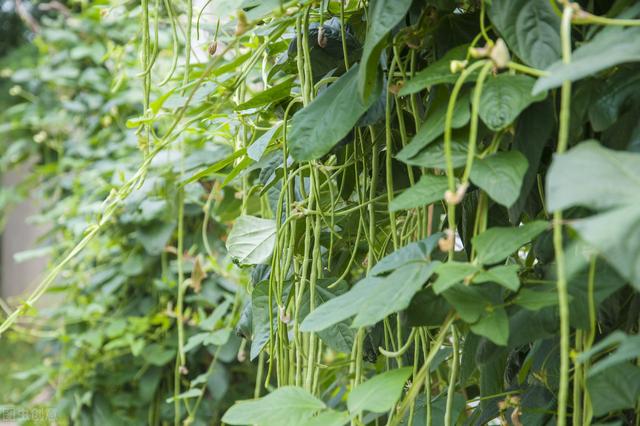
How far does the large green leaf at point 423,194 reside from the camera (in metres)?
0.45

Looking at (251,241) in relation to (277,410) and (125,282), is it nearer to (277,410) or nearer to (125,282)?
(277,410)

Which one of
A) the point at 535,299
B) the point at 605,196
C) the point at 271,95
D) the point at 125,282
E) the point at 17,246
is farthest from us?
the point at 17,246

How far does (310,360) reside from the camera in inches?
24.1

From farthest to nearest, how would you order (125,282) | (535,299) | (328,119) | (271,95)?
(125,282) → (271,95) → (328,119) → (535,299)

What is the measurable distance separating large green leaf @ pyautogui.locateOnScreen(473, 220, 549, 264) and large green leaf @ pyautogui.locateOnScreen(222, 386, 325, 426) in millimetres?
162

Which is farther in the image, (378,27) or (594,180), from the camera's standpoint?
(378,27)

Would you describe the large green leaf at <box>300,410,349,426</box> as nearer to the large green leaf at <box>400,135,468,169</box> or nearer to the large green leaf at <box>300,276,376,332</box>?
the large green leaf at <box>300,276,376,332</box>

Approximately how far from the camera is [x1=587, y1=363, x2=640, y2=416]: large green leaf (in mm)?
427

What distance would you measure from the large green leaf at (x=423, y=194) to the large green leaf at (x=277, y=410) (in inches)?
6.1

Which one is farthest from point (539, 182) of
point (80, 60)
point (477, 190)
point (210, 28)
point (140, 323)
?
point (80, 60)

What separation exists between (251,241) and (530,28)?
356 mm

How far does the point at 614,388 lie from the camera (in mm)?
434

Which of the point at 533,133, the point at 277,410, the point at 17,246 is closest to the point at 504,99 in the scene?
the point at 533,133

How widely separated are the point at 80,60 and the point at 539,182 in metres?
1.93
